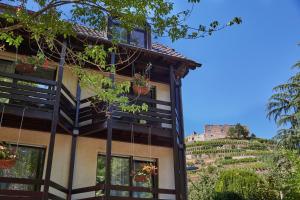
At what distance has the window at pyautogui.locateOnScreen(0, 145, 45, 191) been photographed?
34.1 ft

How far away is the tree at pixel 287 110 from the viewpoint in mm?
19875

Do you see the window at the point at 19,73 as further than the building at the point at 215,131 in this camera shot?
No

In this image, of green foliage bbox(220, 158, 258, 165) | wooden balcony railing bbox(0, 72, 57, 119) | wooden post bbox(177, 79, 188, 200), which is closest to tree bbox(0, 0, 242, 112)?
wooden balcony railing bbox(0, 72, 57, 119)

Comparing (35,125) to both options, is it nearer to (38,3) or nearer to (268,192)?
(38,3)

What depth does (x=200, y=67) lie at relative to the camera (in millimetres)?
14039

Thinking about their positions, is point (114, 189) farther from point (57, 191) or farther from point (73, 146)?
point (73, 146)

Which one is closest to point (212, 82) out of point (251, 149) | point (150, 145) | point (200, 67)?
point (200, 67)

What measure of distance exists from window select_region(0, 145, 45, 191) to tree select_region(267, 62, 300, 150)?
14.0 m

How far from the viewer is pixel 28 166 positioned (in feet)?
35.4

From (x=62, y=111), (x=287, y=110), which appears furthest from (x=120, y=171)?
(x=287, y=110)

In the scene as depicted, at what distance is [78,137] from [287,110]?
14.1 meters

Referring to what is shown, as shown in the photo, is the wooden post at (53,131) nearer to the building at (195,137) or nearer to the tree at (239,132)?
the tree at (239,132)

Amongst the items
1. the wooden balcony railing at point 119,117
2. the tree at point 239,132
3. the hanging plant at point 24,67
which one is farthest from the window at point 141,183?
the tree at point 239,132

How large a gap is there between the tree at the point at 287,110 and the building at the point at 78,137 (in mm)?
9329
